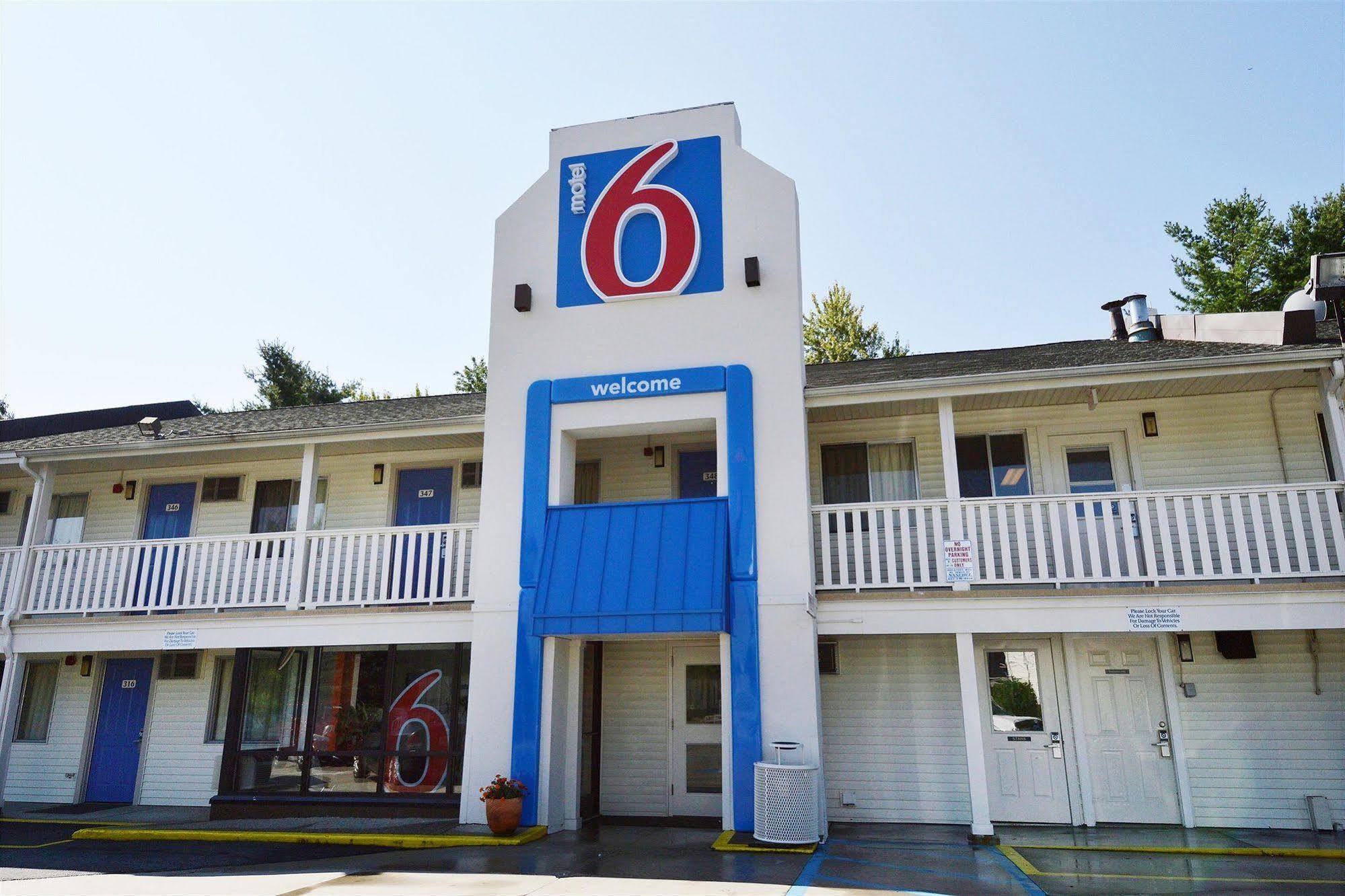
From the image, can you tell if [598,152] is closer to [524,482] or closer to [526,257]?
[526,257]

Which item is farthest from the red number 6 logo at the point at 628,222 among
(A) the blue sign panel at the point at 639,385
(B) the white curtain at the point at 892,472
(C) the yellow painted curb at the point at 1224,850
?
(C) the yellow painted curb at the point at 1224,850

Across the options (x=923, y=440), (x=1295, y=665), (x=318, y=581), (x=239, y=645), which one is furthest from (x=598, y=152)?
(x=1295, y=665)

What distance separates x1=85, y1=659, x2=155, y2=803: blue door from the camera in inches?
560

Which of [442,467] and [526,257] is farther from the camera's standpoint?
[442,467]

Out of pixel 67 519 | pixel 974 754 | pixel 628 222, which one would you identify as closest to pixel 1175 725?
pixel 974 754

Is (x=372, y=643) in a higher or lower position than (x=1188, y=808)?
higher

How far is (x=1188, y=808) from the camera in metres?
10.9

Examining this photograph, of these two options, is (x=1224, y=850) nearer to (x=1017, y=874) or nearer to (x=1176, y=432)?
(x=1017, y=874)

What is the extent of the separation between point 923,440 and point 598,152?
6.22 metres

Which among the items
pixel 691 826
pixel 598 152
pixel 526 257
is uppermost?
pixel 598 152

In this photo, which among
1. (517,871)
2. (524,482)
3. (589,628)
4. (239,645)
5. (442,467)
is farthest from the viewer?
(442,467)

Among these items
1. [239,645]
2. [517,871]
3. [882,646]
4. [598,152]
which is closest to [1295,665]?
[882,646]

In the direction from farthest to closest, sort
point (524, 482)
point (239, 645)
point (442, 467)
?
1. point (442, 467)
2. point (239, 645)
3. point (524, 482)

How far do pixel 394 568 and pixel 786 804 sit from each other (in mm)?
6272
